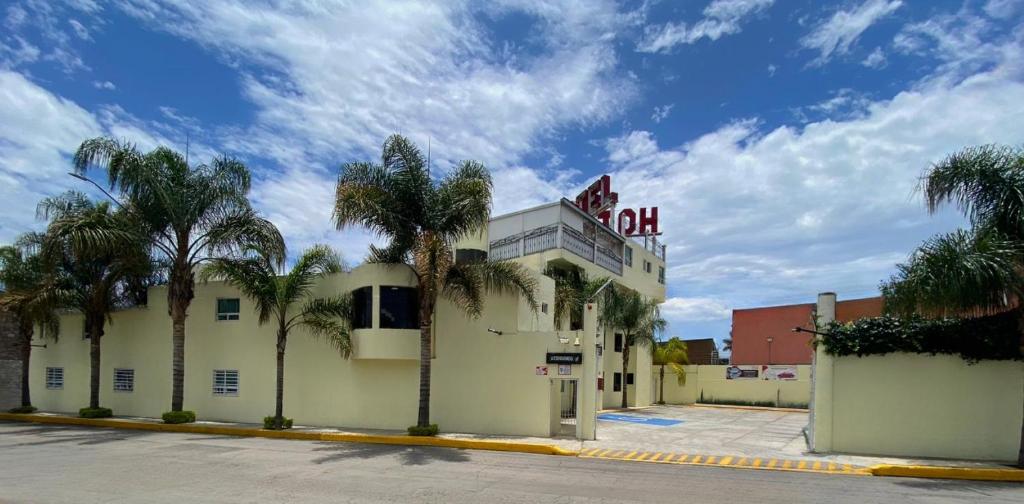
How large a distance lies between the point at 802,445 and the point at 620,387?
16397 millimetres

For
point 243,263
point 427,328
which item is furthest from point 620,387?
point 243,263

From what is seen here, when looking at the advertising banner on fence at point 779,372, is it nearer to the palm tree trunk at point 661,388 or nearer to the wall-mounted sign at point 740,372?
the wall-mounted sign at point 740,372

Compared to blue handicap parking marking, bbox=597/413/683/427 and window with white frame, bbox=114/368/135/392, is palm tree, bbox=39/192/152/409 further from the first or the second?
blue handicap parking marking, bbox=597/413/683/427

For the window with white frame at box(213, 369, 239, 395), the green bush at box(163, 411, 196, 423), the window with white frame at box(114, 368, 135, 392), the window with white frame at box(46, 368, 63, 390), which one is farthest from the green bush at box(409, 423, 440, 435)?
the window with white frame at box(46, 368, 63, 390)

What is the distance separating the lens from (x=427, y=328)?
61.7ft

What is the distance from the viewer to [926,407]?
15.6m

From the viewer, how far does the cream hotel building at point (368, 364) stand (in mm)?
19125

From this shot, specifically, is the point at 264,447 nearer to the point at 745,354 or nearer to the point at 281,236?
the point at 281,236

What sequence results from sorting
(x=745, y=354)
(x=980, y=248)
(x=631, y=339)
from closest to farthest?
(x=980, y=248), (x=631, y=339), (x=745, y=354)

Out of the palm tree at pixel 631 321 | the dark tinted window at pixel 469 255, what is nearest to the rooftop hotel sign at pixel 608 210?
the palm tree at pixel 631 321

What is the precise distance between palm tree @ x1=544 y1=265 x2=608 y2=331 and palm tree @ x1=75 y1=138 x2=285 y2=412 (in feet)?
33.6

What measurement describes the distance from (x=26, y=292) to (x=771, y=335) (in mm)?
42170

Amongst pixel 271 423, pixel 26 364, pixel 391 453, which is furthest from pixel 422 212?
pixel 26 364

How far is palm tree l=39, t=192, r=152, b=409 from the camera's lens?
65.3 feet
